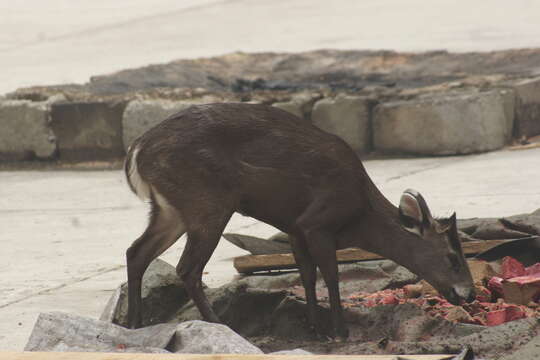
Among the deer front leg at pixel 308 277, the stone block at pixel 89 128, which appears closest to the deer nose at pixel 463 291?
the deer front leg at pixel 308 277

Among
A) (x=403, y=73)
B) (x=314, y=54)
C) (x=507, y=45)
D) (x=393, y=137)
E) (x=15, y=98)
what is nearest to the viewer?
(x=393, y=137)

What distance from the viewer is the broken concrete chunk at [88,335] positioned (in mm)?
4184

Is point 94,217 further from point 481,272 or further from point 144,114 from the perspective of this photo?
point 481,272

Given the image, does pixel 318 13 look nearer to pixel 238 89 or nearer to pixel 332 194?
pixel 238 89

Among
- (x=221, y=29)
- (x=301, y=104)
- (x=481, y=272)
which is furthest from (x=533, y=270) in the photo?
(x=221, y=29)

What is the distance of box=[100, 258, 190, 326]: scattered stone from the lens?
4.90 metres

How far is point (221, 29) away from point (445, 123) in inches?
500

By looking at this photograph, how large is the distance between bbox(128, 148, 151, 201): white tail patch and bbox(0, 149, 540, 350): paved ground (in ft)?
2.73

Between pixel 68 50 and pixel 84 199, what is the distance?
1276 centimetres

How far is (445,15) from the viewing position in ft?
73.5

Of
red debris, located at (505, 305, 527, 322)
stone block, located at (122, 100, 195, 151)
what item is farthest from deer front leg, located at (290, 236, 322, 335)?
stone block, located at (122, 100, 195, 151)

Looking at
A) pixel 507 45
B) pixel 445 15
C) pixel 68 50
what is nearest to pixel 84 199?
pixel 507 45

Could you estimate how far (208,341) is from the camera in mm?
4023

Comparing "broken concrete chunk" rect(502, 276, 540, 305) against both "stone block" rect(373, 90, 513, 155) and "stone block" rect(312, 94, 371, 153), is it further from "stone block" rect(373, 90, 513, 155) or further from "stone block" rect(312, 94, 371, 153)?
"stone block" rect(312, 94, 371, 153)
